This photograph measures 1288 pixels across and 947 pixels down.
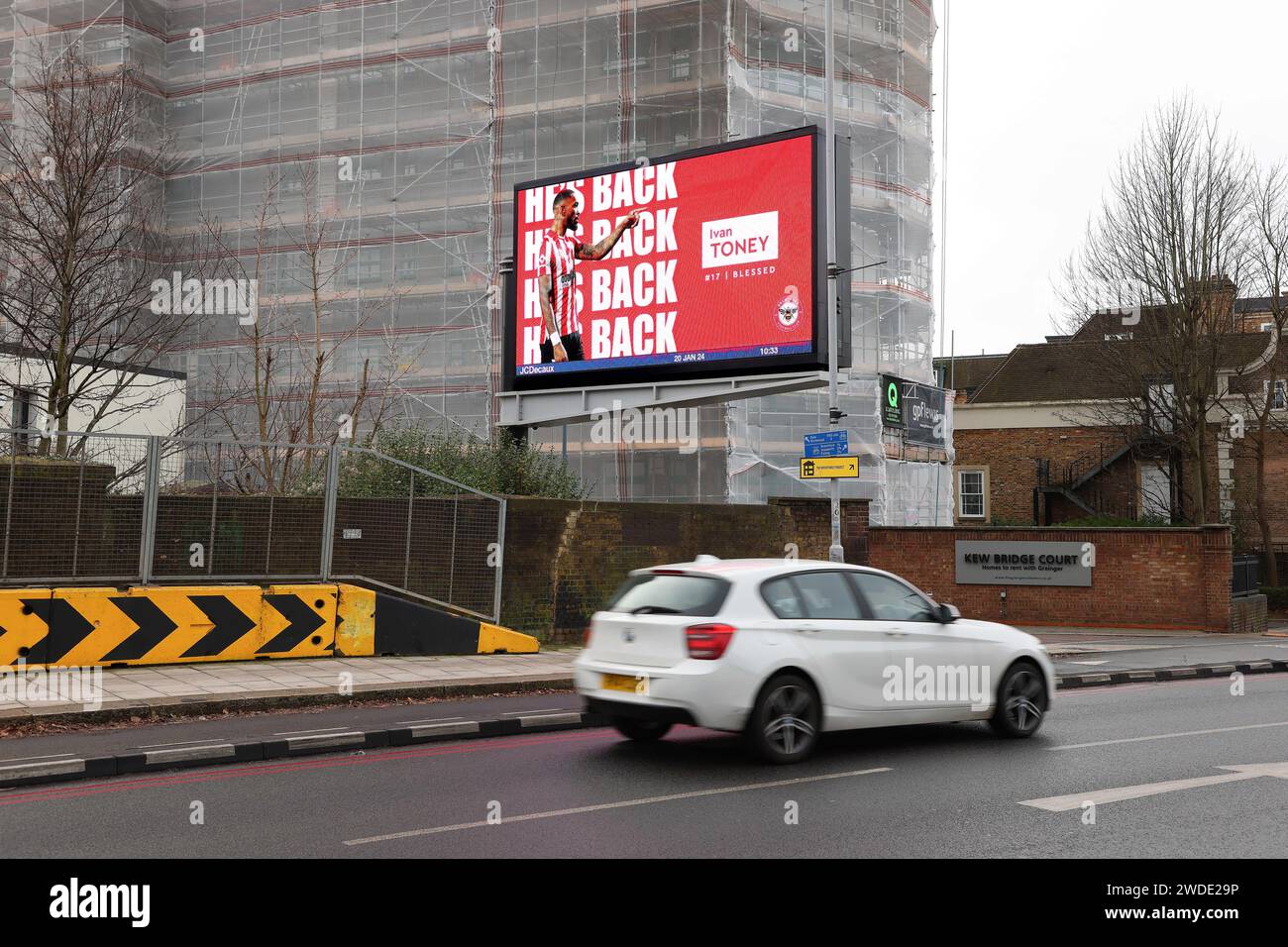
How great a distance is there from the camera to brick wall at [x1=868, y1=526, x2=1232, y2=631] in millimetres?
26844

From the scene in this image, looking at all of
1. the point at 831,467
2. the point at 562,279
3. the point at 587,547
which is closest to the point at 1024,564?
the point at 831,467

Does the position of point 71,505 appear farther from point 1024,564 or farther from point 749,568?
point 1024,564

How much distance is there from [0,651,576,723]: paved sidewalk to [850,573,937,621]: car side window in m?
5.23

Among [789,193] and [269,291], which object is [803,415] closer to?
[789,193]

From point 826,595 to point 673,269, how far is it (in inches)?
483

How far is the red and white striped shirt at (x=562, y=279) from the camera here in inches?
860

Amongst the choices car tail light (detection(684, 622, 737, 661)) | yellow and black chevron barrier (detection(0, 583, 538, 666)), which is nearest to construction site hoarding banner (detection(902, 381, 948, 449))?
yellow and black chevron barrier (detection(0, 583, 538, 666))

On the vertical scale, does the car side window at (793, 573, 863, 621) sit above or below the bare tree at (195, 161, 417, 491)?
below

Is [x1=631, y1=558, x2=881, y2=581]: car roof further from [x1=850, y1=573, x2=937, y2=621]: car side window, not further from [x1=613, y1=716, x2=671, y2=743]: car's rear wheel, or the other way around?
[x1=613, y1=716, x2=671, y2=743]: car's rear wheel

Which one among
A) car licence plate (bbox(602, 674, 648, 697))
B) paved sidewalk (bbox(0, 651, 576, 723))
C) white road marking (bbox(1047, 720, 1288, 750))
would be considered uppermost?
car licence plate (bbox(602, 674, 648, 697))

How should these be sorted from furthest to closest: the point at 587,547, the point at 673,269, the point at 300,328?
the point at 300,328, the point at 673,269, the point at 587,547

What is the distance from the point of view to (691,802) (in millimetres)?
7562

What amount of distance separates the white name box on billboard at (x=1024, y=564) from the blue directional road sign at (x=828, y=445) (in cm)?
1100

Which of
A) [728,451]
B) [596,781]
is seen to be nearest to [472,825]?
[596,781]
